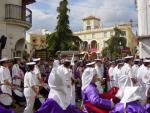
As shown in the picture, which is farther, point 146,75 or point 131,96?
point 146,75

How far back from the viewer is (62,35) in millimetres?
46500

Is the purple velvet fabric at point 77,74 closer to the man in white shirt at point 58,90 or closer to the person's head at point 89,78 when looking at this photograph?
the person's head at point 89,78

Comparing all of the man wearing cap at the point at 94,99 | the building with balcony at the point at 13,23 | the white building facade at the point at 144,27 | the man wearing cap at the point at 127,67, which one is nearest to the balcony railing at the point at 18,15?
the building with balcony at the point at 13,23

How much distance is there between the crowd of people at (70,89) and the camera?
9570mm

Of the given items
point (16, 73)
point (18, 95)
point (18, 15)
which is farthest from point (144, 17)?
point (18, 95)

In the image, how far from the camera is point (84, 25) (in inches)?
5472

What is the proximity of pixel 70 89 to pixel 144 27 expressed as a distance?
17.6m

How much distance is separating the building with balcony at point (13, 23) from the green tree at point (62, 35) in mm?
14038

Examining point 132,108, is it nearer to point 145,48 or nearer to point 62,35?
point 145,48

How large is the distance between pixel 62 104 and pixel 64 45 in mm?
36033

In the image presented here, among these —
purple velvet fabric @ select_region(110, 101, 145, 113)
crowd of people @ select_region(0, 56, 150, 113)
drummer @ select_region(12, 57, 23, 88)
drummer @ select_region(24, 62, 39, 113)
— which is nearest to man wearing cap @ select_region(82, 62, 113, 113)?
crowd of people @ select_region(0, 56, 150, 113)

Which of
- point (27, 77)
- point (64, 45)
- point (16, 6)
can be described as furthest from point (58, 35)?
point (27, 77)

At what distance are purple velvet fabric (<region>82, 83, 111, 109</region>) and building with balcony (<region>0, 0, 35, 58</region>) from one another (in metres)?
18.9

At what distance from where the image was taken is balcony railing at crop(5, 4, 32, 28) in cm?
2939
